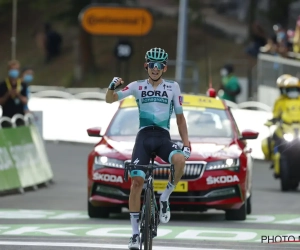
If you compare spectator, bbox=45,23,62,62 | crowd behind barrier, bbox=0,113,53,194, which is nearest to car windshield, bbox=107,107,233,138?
crowd behind barrier, bbox=0,113,53,194

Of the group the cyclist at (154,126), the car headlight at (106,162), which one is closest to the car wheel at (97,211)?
the car headlight at (106,162)

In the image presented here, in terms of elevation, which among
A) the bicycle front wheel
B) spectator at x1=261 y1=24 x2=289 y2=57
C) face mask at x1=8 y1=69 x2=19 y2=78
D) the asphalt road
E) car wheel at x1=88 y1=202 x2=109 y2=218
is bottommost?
the asphalt road

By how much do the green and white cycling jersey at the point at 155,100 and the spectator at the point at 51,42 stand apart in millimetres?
41665

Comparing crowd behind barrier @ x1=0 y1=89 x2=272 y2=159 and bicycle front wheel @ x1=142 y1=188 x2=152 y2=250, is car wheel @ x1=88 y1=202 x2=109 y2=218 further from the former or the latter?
crowd behind barrier @ x1=0 y1=89 x2=272 y2=159

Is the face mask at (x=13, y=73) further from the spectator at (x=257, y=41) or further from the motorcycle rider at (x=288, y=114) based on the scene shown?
the spectator at (x=257, y=41)

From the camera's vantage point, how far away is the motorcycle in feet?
67.9

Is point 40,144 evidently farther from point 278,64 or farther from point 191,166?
point 278,64

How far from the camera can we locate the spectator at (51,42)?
177ft

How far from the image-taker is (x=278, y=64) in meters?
32.1

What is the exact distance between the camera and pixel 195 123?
16.7 m

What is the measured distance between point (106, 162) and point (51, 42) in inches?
1574

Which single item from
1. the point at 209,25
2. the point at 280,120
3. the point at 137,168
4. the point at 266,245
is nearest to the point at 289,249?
the point at 266,245

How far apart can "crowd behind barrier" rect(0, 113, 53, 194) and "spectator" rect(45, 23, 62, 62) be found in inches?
1278

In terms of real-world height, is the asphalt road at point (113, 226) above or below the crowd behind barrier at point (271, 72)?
below
